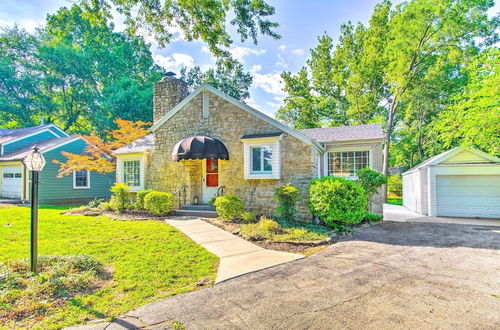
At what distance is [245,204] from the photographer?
36.1ft

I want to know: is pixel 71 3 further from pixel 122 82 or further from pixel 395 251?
pixel 122 82

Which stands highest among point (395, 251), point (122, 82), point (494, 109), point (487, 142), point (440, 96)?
point (122, 82)

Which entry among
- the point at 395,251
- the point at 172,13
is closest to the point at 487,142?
the point at 395,251

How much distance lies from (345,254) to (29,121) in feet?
126

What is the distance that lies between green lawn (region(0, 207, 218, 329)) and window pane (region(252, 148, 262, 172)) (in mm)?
4324

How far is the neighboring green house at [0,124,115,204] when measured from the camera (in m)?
17.2

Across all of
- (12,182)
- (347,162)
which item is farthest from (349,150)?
(12,182)

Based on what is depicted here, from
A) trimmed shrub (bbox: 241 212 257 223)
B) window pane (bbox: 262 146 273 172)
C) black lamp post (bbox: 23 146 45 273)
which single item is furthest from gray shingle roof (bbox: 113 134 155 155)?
black lamp post (bbox: 23 146 45 273)

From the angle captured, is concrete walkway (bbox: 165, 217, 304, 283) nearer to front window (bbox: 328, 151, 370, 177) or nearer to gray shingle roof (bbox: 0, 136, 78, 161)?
front window (bbox: 328, 151, 370, 177)

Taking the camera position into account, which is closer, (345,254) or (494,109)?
(345,254)

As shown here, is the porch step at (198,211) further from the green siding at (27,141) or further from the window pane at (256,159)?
the green siding at (27,141)

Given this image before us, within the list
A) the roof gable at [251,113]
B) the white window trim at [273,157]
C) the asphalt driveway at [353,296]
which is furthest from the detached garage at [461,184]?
the white window trim at [273,157]

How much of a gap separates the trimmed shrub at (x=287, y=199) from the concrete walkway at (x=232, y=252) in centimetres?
253

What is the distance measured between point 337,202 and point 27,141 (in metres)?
25.0
